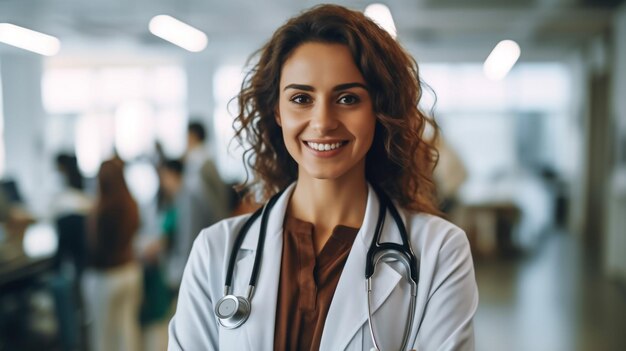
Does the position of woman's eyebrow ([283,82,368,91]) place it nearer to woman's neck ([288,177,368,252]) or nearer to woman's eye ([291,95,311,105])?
woman's eye ([291,95,311,105])

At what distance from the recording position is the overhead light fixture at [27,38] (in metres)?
5.07

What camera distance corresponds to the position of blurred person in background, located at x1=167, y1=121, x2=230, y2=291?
3.83m

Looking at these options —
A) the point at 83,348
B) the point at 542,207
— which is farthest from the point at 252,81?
the point at 542,207

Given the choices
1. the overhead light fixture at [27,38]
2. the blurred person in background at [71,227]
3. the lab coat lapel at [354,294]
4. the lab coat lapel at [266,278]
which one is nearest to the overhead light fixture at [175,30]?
the overhead light fixture at [27,38]

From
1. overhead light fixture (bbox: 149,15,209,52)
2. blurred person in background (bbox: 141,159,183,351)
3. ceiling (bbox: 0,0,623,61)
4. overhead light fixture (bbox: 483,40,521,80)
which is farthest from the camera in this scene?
ceiling (bbox: 0,0,623,61)

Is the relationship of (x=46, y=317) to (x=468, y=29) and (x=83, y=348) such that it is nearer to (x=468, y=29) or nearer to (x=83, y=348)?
(x=83, y=348)

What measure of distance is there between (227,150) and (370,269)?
1.60ft

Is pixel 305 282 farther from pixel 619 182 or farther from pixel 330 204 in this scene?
pixel 619 182

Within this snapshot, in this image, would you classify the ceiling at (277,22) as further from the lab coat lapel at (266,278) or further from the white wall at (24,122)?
the lab coat lapel at (266,278)

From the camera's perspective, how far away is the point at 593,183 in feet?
31.7

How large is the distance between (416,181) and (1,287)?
369 cm

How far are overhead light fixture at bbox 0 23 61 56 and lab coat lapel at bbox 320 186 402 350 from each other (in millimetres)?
4745

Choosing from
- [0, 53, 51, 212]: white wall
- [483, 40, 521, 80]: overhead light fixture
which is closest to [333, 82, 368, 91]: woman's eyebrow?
[483, 40, 521, 80]: overhead light fixture

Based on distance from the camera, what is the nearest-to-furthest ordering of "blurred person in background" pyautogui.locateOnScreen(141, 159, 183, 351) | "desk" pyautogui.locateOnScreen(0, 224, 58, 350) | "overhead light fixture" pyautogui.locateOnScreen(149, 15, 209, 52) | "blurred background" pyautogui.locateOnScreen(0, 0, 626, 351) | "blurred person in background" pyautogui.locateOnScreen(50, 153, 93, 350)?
"blurred person in background" pyautogui.locateOnScreen(50, 153, 93, 350) < "blurred person in background" pyautogui.locateOnScreen(141, 159, 183, 351) < "blurred background" pyautogui.locateOnScreen(0, 0, 626, 351) < "desk" pyautogui.locateOnScreen(0, 224, 58, 350) < "overhead light fixture" pyautogui.locateOnScreen(149, 15, 209, 52)
